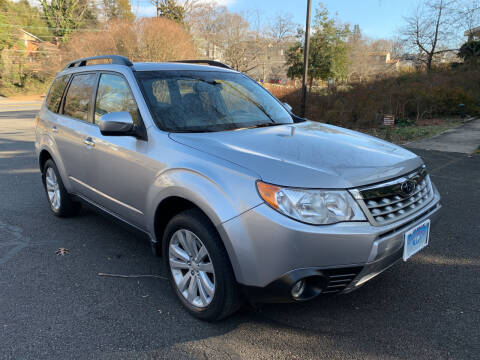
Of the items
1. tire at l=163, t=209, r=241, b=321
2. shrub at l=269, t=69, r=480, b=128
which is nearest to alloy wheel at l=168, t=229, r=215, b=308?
tire at l=163, t=209, r=241, b=321

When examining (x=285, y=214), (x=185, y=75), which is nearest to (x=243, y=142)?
(x=285, y=214)

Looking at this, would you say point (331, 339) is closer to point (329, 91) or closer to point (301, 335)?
point (301, 335)

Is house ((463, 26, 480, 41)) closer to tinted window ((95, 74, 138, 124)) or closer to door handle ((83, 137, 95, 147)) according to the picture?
tinted window ((95, 74, 138, 124))

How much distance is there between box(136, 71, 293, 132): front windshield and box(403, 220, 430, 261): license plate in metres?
1.50

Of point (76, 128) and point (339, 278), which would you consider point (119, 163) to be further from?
point (339, 278)

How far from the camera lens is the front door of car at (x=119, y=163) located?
9.91 ft

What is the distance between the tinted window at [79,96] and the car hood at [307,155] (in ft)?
5.06

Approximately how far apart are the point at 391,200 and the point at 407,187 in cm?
21

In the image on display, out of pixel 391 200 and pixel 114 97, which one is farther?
pixel 114 97

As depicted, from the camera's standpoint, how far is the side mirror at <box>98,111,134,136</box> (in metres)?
2.91

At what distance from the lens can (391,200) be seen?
2459 millimetres

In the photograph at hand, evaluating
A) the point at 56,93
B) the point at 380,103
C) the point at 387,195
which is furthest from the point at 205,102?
the point at 380,103

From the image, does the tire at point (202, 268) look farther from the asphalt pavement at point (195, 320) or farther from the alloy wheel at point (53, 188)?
the alloy wheel at point (53, 188)

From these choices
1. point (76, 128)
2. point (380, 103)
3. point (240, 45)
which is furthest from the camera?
point (240, 45)
